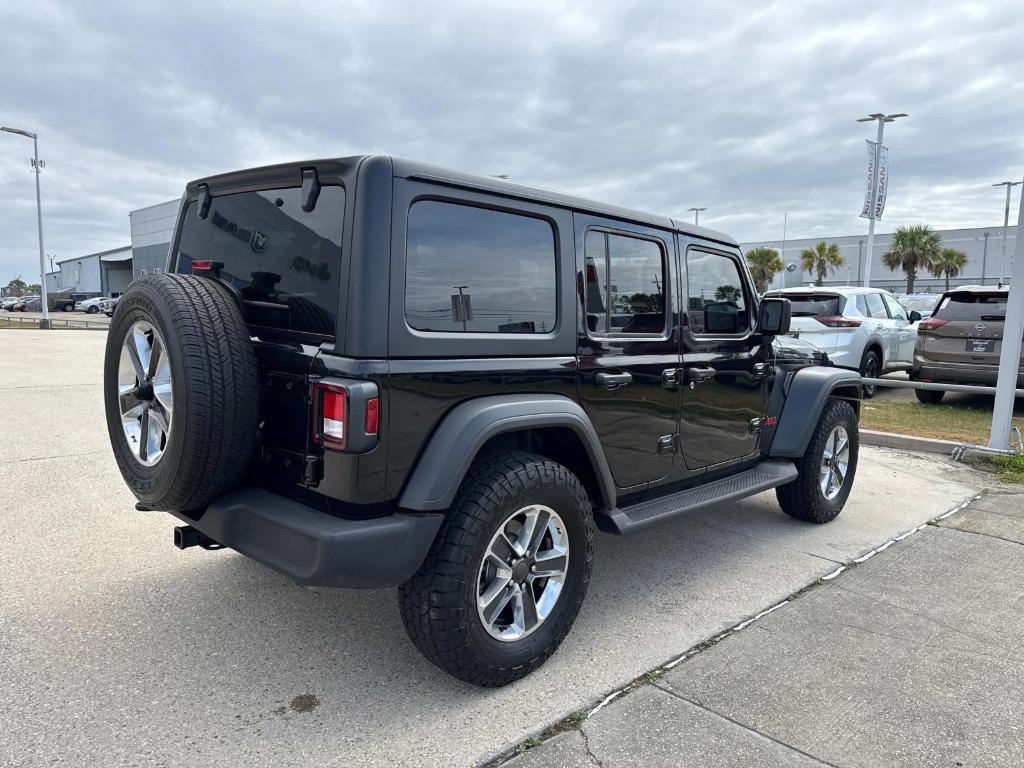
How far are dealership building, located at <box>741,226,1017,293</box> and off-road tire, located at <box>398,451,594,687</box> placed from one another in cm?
5068

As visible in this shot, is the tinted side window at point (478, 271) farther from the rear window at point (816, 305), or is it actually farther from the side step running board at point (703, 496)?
the rear window at point (816, 305)

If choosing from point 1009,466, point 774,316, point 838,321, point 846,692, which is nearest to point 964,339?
point 838,321

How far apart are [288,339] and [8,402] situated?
25.6 ft

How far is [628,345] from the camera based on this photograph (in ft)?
11.1

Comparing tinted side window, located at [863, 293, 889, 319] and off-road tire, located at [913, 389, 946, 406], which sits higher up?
tinted side window, located at [863, 293, 889, 319]

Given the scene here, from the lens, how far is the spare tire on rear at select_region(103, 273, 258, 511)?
2473 mm

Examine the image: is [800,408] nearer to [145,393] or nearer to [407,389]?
[407,389]

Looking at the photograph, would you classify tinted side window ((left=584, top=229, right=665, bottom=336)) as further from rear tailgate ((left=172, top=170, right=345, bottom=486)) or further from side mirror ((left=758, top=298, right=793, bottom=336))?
rear tailgate ((left=172, top=170, right=345, bottom=486))

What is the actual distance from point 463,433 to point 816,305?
8.88m

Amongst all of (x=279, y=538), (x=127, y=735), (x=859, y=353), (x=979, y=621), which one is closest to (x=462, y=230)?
(x=279, y=538)

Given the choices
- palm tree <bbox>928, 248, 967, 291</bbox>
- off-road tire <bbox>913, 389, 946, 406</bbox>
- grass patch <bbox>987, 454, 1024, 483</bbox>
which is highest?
palm tree <bbox>928, 248, 967, 291</bbox>

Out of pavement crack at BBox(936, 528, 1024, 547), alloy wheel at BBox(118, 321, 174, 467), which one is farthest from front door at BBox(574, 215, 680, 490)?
pavement crack at BBox(936, 528, 1024, 547)

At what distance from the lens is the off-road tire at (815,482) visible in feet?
15.3

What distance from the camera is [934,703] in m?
2.73
